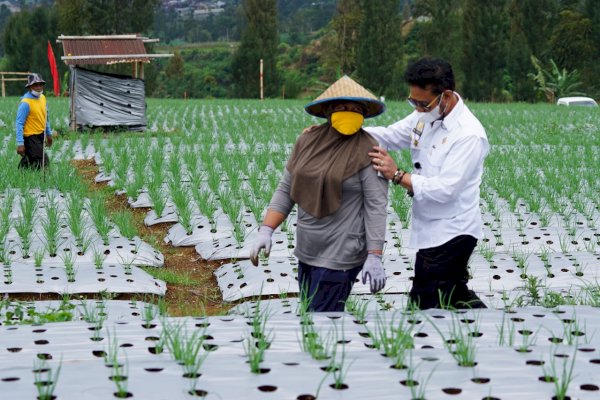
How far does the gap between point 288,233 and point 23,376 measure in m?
3.37

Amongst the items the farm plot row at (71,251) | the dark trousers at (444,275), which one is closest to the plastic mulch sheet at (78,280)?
the farm plot row at (71,251)

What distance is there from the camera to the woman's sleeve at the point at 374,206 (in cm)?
313

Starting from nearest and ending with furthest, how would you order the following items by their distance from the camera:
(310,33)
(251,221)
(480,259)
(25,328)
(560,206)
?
(25,328) < (480,259) < (251,221) < (560,206) < (310,33)

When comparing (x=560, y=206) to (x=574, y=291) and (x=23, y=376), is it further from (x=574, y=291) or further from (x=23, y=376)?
(x=23, y=376)

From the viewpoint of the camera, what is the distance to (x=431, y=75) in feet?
10.2

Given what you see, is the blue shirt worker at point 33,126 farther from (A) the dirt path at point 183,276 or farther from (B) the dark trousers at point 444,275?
(B) the dark trousers at point 444,275

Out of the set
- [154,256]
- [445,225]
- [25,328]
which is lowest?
[154,256]

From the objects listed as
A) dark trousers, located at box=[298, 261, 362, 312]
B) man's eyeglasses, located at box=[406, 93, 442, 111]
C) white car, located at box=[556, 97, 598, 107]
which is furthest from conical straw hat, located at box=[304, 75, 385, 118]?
white car, located at box=[556, 97, 598, 107]

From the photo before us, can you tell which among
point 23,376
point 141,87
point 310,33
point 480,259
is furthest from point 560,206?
point 310,33

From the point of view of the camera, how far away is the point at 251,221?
6332 mm

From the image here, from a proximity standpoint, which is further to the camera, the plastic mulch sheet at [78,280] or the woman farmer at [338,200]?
the plastic mulch sheet at [78,280]

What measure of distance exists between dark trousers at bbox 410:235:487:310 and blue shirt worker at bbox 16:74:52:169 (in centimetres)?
519

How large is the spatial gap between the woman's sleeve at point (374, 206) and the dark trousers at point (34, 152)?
533cm

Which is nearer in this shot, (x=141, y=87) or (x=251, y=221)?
(x=251, y=221)
